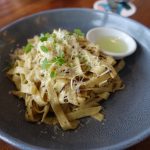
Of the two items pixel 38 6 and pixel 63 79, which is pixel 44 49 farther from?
pixel 38 6

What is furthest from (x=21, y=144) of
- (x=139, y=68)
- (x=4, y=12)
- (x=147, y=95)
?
(x=4, y=12)

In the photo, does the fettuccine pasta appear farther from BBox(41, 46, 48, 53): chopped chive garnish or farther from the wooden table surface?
the wooden table surface

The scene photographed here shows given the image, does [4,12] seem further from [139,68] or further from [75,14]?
[139,68]

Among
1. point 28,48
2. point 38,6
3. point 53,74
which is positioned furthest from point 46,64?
point 38,6

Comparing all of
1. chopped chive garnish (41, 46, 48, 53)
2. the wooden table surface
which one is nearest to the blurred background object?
the wooden table surface

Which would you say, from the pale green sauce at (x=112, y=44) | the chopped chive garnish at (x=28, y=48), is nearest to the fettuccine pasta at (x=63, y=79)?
the chopped chive garnish at (x=28, y=48)

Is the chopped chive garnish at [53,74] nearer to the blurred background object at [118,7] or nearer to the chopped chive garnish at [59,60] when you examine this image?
the chopped chive garnish at [59,60]
